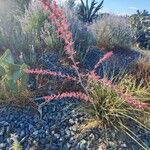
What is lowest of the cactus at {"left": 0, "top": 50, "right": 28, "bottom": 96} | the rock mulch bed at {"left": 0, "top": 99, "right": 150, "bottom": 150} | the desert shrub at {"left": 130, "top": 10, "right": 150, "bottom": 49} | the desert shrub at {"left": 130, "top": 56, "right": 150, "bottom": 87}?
the desert shrub at {"left": 130, "top": 10, "right": 150, "bottom": 49}

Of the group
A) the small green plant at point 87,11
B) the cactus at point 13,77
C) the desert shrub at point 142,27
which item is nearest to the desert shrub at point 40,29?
the cactus at point 13,77

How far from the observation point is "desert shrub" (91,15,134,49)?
7415mm

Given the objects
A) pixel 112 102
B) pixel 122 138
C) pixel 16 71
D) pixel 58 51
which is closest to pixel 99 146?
pixel 122 138

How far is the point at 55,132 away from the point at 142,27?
8.51 meters

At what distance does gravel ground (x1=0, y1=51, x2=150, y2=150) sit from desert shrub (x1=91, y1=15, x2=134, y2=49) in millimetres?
3065

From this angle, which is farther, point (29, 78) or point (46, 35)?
point (46, 35)

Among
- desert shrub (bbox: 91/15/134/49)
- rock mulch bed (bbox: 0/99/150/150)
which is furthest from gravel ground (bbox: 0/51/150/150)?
desert shrub (bbox: 91/15/134/49)

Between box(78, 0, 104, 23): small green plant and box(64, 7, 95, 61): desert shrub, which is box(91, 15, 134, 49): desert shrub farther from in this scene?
box(78, 0, 104, 23): small green plant

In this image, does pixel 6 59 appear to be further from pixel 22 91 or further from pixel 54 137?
pixel 54 137

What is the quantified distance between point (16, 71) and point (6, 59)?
8.0 inches

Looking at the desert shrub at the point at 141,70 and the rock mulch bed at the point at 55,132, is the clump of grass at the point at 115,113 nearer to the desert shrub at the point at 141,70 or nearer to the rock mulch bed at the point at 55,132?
the rock mulch bed at the point at 55,132

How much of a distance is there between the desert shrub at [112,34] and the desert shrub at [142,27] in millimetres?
1979

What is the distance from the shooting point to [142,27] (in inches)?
474

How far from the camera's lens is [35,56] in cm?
543
